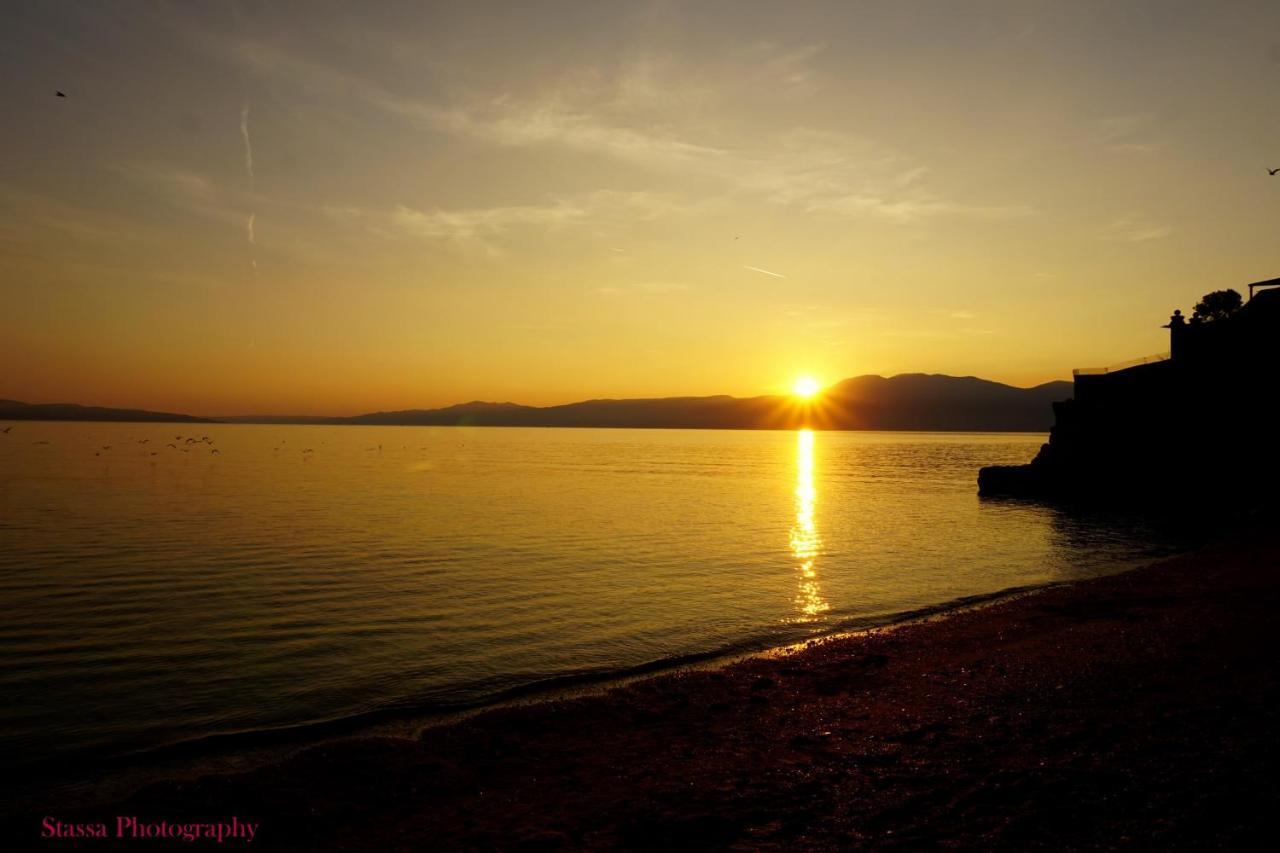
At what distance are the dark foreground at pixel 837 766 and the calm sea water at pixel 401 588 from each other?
300cm

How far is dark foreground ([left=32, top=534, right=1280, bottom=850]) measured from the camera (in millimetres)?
8336

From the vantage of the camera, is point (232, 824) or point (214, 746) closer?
point (232, 824)

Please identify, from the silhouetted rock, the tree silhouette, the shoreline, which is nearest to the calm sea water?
the shoreline

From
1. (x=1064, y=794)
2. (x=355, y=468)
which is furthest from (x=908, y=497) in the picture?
(x=355, y=468)

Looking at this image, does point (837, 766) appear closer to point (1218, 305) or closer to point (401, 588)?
point (401, 588)

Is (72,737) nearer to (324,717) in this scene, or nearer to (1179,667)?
(324,717)

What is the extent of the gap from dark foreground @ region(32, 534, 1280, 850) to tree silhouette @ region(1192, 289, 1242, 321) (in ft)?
292

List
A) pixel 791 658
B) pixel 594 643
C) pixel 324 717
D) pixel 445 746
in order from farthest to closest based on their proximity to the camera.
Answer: pixel 594 643
pixel 791 658
pixel 324 717
pixel 445 746

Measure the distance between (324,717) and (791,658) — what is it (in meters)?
10.1

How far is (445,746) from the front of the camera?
1191 centimetres

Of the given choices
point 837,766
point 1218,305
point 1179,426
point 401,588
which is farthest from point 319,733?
point 1218,305

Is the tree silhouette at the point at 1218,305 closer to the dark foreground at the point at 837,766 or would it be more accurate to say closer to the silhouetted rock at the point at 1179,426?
the silhouetted rock at the point at 1179,426

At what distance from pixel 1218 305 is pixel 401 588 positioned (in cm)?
9897

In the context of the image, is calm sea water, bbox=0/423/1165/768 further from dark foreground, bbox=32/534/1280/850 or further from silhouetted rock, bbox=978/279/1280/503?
silhouetted rock, bbox=978/279/1280/503
